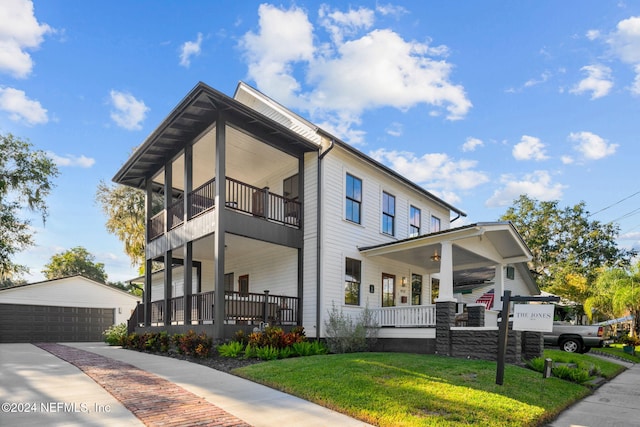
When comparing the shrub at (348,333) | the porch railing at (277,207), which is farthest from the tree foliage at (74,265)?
the shrub at (348,333)

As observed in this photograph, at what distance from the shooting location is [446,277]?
1195 centimetres

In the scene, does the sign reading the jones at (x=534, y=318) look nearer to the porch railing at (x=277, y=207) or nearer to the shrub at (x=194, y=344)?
the shrub at (x=194, y=344)

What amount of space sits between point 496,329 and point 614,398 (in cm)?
271

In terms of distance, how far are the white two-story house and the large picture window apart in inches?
1.4

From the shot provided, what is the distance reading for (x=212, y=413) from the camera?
5836 mm

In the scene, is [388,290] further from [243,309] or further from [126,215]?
[126,215]

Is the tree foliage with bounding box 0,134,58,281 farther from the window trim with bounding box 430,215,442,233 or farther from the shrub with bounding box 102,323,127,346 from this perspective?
the window trim with bounding box 430,215,442,233

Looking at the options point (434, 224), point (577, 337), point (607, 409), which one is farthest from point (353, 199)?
point (577, 337)

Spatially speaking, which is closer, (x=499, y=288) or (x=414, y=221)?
(x=499, y=288)

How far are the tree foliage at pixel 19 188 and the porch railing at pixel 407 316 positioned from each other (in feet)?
62.7

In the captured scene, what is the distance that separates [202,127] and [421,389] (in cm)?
964

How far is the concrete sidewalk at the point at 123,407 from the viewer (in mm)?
5477

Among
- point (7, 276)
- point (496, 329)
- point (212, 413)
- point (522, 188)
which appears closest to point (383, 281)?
point (496, 329)

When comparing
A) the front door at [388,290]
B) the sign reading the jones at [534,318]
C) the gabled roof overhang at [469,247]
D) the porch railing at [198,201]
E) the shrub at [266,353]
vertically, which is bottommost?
the shrub at [266,353]
